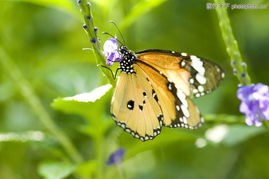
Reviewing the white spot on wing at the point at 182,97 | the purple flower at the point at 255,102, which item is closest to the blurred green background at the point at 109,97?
the white spot on wing at the point at 182,97

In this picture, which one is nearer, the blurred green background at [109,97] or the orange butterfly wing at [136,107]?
the orange butterfly wing at [136,107]

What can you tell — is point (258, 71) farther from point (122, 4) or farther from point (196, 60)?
point (196, 60)

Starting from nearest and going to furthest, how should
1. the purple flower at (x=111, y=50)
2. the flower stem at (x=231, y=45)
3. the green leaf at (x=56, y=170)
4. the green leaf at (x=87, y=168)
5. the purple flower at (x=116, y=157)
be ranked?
the flower stem at (x=231, y=45) < the purple flower at (x=111, y=50) < the green leaf at (x=56, y=170) < the green leaf at (x=87, y=168) < the purple flower at (x=116, y=157)

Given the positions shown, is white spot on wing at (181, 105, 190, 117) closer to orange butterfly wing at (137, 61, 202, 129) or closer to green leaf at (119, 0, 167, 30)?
orange butterfly wing at (137, 61, 202, 129)

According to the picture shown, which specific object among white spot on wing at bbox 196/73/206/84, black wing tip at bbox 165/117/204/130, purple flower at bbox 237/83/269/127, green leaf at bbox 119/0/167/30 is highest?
green leaf at bbox 119/0/167/30

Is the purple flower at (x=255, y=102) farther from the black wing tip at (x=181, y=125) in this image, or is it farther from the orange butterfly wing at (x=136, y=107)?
the orange butterfly wing at (x=136, y=107)

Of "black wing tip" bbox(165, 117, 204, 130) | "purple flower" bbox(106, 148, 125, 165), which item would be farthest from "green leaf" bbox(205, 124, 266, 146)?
"purple flower" bbox(106, 148, 125, 165)

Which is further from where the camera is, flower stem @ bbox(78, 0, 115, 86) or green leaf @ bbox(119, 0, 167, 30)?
green leaf @ bbox(119, 0, 167, 30)

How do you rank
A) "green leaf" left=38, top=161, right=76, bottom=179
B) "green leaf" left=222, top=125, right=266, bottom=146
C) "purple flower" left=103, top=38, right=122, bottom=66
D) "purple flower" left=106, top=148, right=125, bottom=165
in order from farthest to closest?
"green leaf" left=222, top=125, right=266, bottom=146
"purple flower" left=106, top=148, right=125, bottom=165
"green leaf" left=38, top=161, right=76, bottom=179
"purple flower" left=103, top=38, right=122, bottom=66
